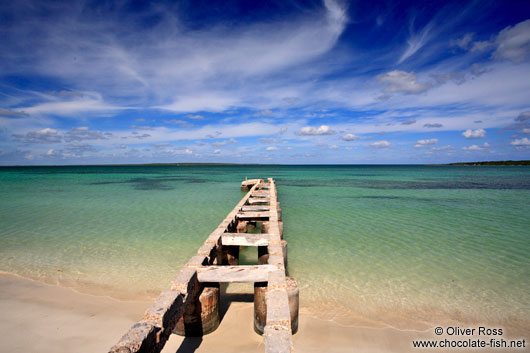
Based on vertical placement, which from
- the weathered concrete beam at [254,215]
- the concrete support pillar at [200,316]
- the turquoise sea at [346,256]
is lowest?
the turquoise sea at [346,256]

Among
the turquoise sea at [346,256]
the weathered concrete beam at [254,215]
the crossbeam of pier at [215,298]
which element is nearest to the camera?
the crossbeam of pier at [215,298]

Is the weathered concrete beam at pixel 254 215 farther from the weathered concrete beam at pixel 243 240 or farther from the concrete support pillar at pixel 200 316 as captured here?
the concrete support pillar at pixel 200 316

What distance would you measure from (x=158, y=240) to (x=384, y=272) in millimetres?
7638

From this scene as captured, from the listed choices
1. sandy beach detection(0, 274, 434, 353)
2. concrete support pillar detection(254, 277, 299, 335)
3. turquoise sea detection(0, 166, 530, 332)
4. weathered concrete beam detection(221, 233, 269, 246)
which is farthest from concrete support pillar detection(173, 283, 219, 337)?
turquoise sea detection(0, 166, 530, 332)

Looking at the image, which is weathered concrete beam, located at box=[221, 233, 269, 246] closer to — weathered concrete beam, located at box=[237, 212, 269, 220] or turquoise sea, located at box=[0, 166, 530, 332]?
turquoise sea, located at box=[0, 166, 530, 332]

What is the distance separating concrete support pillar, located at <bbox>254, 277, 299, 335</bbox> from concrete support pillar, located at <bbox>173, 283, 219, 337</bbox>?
728 mm

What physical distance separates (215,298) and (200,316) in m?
0.35

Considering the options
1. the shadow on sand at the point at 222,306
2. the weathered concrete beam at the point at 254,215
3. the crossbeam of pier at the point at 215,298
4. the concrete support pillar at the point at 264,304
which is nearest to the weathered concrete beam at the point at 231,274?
the crossbeam of pier at the point at 215,298

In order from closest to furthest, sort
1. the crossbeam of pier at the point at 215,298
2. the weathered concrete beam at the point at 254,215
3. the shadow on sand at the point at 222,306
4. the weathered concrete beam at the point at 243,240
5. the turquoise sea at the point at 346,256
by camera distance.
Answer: the crossbeam of pier at the point at 215,298
the shadow on sand at the point at 222,306
the turquoise sea at the point at 346,256
the weathered concrete beam at the point at 243,240
the weathered concrete beam at the point at 254,215

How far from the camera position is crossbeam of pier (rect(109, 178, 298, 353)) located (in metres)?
2.59

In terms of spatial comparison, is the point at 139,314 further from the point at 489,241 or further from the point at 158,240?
the point at 489,241

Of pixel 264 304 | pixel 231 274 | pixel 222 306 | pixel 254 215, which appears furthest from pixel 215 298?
pixel 254 215

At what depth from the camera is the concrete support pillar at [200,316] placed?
4062 millimetres

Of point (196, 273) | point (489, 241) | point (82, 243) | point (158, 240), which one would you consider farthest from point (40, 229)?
point (489, 241)
